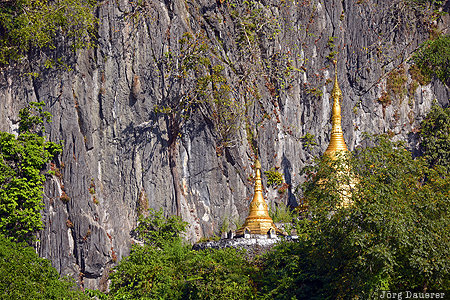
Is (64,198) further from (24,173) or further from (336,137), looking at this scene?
(336,137)

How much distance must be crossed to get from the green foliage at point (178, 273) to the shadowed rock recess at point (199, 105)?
53.7 inches

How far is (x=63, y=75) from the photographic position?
3186 centimetres

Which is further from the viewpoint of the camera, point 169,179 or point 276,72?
point 276,72

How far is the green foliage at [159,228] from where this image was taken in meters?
31.5

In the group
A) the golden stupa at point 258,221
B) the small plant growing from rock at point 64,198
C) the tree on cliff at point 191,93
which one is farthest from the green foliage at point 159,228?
the small plant growing from rock at point 64,198

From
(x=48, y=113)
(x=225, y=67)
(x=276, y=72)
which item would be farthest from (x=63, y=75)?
(x=276, y=72)

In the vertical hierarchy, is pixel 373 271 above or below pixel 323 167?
below

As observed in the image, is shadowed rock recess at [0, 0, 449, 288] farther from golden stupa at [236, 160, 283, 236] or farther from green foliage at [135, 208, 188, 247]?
golden stupa at [236, 160, 283, 236]

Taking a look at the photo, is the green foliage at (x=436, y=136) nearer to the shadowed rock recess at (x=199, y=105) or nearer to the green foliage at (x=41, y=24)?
the shadowed rock recess at (x=199, y=105)

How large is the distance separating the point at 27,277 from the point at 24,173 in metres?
6.22

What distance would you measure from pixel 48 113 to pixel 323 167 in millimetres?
11553

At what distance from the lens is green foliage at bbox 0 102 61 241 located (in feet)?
95.7

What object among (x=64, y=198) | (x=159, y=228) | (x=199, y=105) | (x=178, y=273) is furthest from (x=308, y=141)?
(x=64, y=198)

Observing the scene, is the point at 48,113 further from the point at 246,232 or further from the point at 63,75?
the point at 246,232
